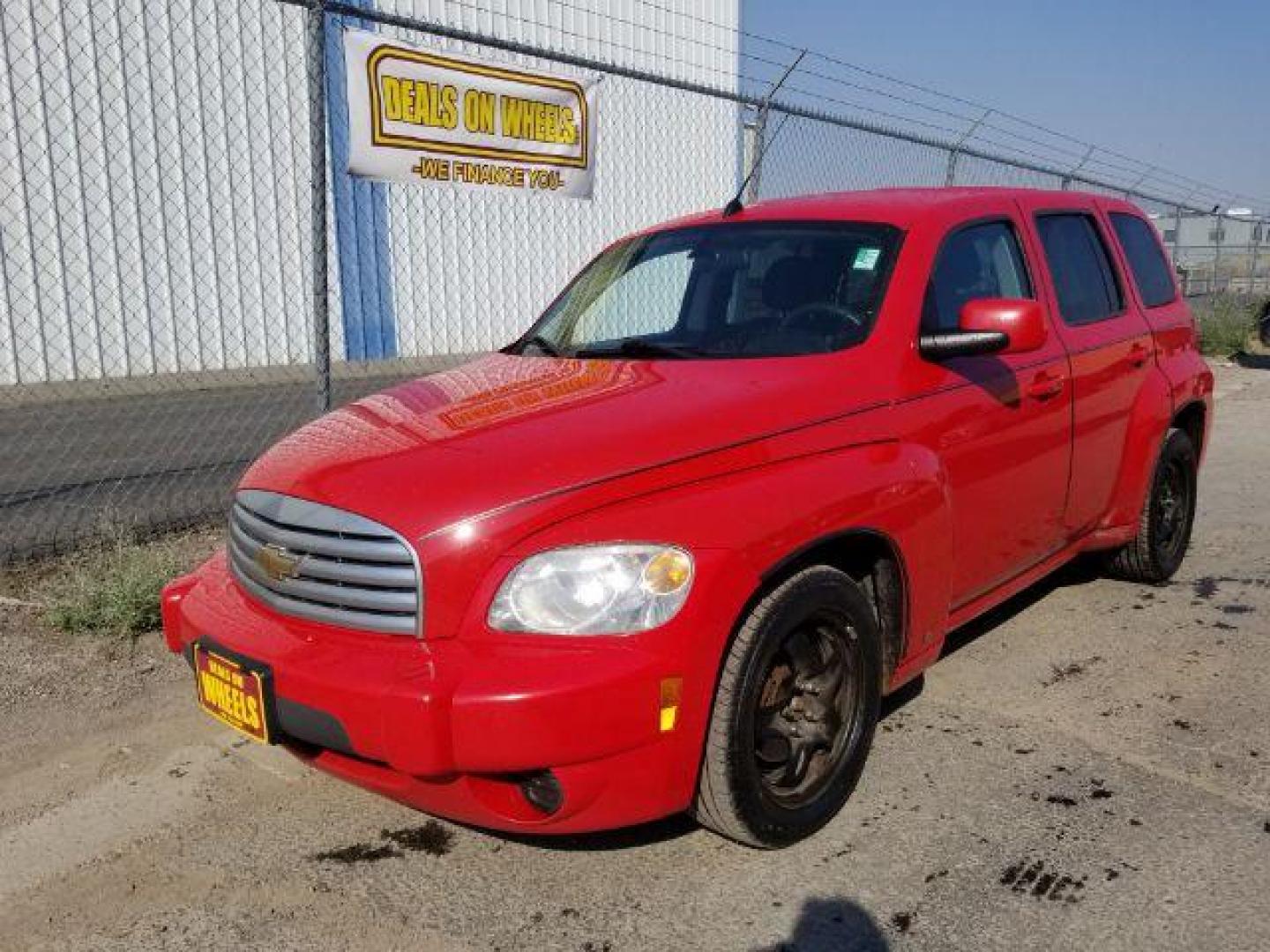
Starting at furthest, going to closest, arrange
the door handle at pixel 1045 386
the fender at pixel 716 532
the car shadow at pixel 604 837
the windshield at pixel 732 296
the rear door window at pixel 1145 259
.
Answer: the rear door window at pixel 1145 259
the door handle at pixel 1045 386
the windshield at pixel 732 296
the car shadow at pixel 604 837
the fender at pixel 716 532

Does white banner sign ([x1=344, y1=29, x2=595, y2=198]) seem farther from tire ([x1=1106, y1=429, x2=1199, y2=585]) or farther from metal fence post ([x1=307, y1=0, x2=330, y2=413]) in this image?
tire ([x1=1106, y1=429, x2=1199, y2=585])

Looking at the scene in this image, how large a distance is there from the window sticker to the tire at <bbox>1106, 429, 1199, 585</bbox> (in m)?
2.04

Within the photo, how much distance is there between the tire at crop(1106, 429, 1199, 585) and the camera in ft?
15.2

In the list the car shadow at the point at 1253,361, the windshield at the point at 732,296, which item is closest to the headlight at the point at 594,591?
the windshield at the point at 732,296

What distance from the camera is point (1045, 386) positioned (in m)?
3.63

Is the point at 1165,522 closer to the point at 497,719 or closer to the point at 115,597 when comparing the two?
the point at 497,719

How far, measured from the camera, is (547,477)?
7.95 ft

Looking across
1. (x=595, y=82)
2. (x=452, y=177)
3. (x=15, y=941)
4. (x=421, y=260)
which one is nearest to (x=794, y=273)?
(x=15, y=941)

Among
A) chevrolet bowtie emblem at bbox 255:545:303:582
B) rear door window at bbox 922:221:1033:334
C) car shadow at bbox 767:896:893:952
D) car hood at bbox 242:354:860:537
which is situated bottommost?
car shadow at bbox 767:896:893:952

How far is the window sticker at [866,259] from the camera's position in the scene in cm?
331

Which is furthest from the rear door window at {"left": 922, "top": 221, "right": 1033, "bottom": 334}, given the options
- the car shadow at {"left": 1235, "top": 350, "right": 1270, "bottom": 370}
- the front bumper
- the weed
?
the car shadow at {"left": 1235, "top": 350, "right": 1270, "bottom": 370}

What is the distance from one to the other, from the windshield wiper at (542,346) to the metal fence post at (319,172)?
5.75ft

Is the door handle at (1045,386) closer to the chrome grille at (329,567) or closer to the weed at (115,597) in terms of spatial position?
the chrome grille at (329,567)

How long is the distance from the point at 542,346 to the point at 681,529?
156 cm
